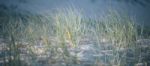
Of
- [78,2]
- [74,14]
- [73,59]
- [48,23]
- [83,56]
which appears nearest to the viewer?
[73,59]

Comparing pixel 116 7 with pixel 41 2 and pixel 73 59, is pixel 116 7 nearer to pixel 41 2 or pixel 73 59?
pixel 41 2

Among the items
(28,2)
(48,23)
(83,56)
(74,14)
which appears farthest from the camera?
(28,2)

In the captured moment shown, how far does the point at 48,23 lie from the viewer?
18.7ft

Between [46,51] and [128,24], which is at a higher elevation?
[128,24]

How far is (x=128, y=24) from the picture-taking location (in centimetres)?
475

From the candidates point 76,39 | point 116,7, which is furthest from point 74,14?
point 116,7

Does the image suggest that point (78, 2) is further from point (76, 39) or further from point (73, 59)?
point (73, 59)

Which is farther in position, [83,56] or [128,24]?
[128,24]

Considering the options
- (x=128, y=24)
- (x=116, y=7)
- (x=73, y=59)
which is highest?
(x=116, y=7)

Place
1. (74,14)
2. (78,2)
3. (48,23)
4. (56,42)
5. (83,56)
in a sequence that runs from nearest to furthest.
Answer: (83,56), (56,42), (74,14), (48,23), (78,2)

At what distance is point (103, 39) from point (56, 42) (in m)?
0.82

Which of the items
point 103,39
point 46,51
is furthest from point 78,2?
point 46,51

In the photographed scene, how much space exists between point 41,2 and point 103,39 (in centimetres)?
218

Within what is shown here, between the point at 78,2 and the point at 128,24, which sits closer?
the point at 128,24
